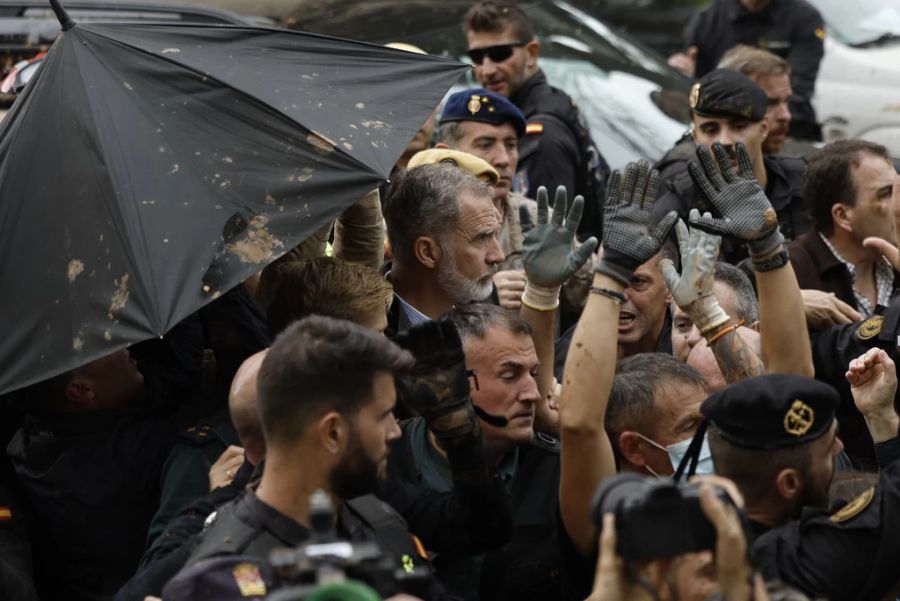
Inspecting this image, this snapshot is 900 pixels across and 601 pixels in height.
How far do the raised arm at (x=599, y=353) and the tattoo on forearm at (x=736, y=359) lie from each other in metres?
0.65

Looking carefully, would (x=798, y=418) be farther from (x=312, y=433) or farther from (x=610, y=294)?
(x=312, y=433)

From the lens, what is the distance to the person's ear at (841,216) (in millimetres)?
7229

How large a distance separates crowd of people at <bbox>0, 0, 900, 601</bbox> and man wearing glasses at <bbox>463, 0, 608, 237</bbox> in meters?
0.56

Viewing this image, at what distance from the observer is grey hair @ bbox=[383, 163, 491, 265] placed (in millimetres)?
6316

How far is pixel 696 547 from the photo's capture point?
3701 millimetres

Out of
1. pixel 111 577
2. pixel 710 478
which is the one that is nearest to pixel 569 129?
pixel 111 577

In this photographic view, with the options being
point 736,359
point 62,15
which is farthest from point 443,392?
point 62,15

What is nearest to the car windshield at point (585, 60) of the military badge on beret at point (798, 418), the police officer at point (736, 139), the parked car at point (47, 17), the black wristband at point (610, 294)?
the police officer at point (736, 139)

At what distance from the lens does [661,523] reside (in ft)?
12.0

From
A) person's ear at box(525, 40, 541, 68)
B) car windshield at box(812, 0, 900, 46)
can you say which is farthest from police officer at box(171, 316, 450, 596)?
car windshield at box(812, 0, 900, 46)

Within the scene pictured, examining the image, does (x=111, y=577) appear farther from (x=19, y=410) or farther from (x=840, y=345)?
(x=840, y=345)

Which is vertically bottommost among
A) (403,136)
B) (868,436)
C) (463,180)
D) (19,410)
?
(868,436)

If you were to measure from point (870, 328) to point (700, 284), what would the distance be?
3.06ft

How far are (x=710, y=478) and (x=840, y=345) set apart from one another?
240 cm
